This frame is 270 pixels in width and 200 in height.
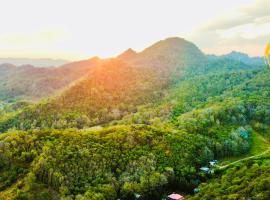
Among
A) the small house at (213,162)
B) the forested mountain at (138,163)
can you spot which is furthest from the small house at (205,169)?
the small house at (213,162)

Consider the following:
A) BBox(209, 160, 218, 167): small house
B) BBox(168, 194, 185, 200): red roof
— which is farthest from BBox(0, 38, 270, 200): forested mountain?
BBox(168, 194, 185, 200): red roof

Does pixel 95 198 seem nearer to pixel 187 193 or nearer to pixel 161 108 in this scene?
pixel 187 193

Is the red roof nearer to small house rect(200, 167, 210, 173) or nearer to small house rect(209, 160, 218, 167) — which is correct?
small house rect(200, 167, 210, 173)

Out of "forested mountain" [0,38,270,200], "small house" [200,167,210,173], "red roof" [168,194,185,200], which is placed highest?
"forested mountain" [0,38,270,200]

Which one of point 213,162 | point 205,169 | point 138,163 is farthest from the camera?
point 213,162

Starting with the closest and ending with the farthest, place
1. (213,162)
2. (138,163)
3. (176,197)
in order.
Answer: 1. (176,197)
2. (138,163)
3. (213,162)

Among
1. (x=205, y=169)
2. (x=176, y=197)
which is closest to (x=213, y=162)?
(x=205, y=169)

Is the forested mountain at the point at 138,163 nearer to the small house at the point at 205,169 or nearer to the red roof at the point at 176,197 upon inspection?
the small house at the point at 205,169

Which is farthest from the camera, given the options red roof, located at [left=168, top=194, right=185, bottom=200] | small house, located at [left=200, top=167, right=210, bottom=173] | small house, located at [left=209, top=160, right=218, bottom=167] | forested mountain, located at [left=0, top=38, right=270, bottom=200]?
small house, located at [left=209, top=160, right=218, bottom=167]

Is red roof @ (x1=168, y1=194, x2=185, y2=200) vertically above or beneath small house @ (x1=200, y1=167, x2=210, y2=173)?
beneath

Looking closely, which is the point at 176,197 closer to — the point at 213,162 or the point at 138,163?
the point at 138,163

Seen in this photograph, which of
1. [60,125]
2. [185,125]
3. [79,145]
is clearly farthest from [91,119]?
[79,145]
